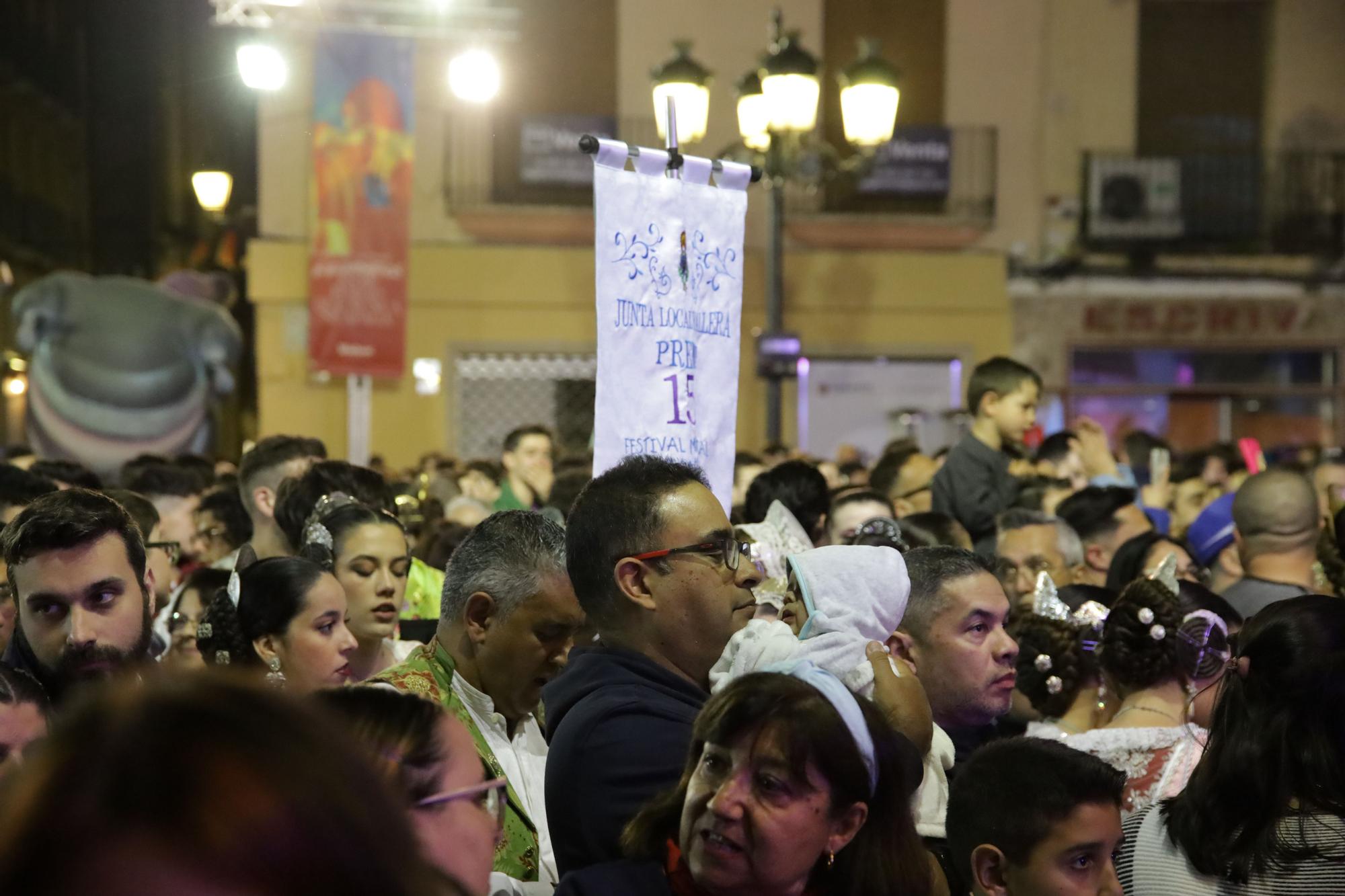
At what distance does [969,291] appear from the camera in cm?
1808

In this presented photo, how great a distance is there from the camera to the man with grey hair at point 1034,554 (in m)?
5.76

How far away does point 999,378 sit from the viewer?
7.47 metres

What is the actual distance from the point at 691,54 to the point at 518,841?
1570cm

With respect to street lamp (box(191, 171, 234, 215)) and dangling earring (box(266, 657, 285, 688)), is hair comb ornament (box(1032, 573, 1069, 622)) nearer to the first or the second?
dangling earring (box(266, 657, 285, 688))

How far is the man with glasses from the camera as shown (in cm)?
275

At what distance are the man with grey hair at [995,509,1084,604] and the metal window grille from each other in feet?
39.3

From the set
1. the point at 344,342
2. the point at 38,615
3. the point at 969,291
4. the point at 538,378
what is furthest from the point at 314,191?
the point at 38,615

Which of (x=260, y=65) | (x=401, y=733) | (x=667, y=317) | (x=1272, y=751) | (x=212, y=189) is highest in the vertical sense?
(x=260, y=65)

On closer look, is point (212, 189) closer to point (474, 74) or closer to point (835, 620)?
point (474, 74)

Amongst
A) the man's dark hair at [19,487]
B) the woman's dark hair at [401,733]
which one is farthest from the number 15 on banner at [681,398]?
the woman's dark hair at [401,733]

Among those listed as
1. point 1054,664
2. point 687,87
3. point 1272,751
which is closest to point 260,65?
point 687,87

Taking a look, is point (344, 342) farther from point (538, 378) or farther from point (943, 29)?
point (943, 29)

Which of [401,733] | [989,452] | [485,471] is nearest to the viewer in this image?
[401,733]

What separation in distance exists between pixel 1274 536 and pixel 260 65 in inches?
427
